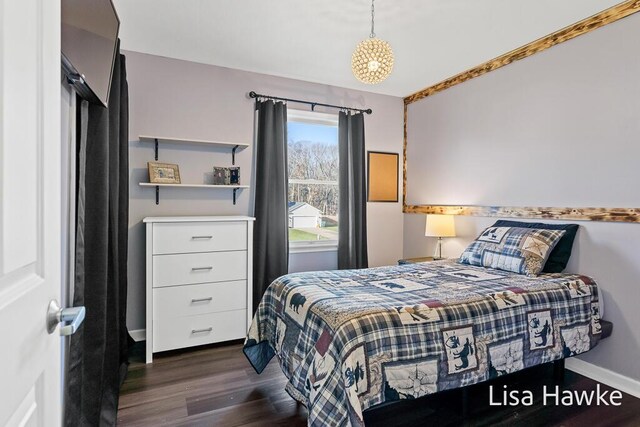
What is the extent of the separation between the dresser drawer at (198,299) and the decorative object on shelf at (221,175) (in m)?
0.96

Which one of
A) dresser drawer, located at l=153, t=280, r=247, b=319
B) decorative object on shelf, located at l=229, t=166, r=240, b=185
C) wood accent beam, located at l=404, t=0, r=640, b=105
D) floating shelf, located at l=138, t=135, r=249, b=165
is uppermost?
wood accent beam, located at l=404, t=0, r=640, b=105

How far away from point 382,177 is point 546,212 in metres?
1.80

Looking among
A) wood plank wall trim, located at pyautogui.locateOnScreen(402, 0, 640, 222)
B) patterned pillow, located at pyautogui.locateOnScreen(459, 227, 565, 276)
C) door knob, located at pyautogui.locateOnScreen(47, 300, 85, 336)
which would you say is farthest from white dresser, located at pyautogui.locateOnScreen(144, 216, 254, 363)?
wood plank wall trim, located at pyautogui.locateOnScreen(402, 0, 640, 222)

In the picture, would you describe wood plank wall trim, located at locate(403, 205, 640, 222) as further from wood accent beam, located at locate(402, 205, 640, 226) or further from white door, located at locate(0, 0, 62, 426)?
white door, located at locate(0, 0, 62, 426)

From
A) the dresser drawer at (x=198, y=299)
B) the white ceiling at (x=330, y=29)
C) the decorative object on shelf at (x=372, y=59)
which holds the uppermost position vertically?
the white ceiling at (x=330, y=29)

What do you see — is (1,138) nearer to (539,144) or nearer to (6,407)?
(6,407)

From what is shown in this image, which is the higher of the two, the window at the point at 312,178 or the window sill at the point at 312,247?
the window at the point at 312,178

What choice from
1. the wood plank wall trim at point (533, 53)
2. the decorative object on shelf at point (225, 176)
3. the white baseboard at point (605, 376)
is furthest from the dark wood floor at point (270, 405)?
the decorative object on shelf at point (225, 176)

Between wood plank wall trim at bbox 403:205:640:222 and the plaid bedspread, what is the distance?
0.46 metres

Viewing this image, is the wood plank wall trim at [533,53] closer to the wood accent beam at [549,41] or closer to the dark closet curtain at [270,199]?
the wood accent beam at [549,41]

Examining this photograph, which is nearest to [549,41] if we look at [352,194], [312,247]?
[352,194]

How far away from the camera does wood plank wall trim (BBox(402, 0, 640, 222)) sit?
7.72 ft

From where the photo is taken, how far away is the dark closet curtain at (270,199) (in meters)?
3.42

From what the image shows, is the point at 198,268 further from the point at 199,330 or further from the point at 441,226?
the point at 441,226
